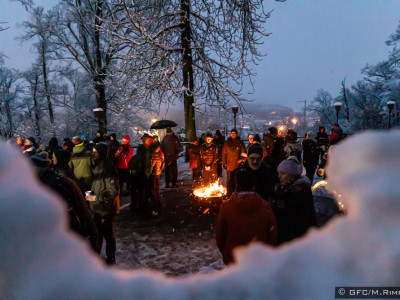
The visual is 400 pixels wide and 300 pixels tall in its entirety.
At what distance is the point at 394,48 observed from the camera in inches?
987

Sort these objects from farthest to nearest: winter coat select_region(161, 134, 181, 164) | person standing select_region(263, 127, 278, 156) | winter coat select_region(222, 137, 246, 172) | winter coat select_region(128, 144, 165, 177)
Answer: winter coat select_region(161, 134, 181, 164)
person standing select_region(263, 127, 278, 156)
winter coat select_region(222, 137, 246, 172)
winter coat select_region(128, 144, 165, 177)

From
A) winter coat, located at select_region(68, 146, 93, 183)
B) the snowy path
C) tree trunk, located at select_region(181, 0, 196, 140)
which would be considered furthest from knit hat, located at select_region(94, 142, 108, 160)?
tree trunk, located at select_region(181, 0, 196, 140)

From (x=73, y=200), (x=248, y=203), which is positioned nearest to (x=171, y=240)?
Answer: (x=73, y=200)

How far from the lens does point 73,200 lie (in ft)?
9.12

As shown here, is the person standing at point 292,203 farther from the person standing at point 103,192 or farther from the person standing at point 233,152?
the person standing at point 233,152

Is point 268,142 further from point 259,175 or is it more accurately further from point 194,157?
point 259,175

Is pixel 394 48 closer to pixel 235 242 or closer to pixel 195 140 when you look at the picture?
pixel 195 140

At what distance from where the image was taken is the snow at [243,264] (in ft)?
2.88

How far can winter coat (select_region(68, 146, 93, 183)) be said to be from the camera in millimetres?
5410

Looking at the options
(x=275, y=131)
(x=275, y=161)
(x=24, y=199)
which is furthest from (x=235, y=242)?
(x=275, y=131)

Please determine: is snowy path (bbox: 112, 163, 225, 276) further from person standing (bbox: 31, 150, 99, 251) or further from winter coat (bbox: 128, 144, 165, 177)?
person standing (bbox: 31, 150, 99, 251)

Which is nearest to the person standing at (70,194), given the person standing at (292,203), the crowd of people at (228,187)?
the crowd of people at (228,187)

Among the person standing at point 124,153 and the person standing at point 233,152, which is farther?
the person standing at point 233,152

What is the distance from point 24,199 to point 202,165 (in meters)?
7.90
